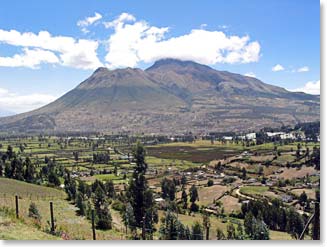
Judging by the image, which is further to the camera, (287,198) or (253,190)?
(253,190)

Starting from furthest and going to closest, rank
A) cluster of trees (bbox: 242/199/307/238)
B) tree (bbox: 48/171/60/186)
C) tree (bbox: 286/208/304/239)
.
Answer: tree (bbox: 48/171/60/186) < cluster of trees (bbox: 242/199/307/238) < tree (bbox: 286/208/304/239)

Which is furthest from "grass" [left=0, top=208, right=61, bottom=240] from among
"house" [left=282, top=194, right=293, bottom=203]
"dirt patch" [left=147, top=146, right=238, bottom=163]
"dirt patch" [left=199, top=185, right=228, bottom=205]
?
"dirt patch" [left=147, top=146, right=238, bottom=163]

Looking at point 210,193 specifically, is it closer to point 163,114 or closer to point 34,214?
point 34,214

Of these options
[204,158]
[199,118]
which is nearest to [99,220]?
[204,158]

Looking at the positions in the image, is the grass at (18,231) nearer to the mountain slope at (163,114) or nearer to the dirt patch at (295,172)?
the dirt patch at (295,172)

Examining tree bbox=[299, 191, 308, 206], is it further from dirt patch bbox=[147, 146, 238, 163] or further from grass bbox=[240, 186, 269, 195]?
dirt patch bbox=[147, 146, 238, 163]

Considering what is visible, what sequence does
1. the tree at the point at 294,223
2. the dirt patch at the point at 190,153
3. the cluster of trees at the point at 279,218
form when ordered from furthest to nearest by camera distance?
the dirt patch at the point at 190,153 < the cluster of trees at the point at 279,218 < the tree at the point at 294,223

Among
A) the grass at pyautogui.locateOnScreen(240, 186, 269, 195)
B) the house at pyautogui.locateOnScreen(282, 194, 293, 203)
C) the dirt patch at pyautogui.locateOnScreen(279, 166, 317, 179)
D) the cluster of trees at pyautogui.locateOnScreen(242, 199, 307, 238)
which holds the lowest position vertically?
the grass at pyautogui.locateOnScreen(240, 186, 269, 195)

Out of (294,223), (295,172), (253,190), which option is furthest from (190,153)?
(294,223)

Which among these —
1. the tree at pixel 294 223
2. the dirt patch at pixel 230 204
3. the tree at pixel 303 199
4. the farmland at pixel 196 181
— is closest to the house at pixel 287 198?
the farmland at pixel 196 181

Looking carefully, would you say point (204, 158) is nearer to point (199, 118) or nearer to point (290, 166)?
point (290, 166)

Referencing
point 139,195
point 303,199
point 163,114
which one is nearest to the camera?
point 139,195
